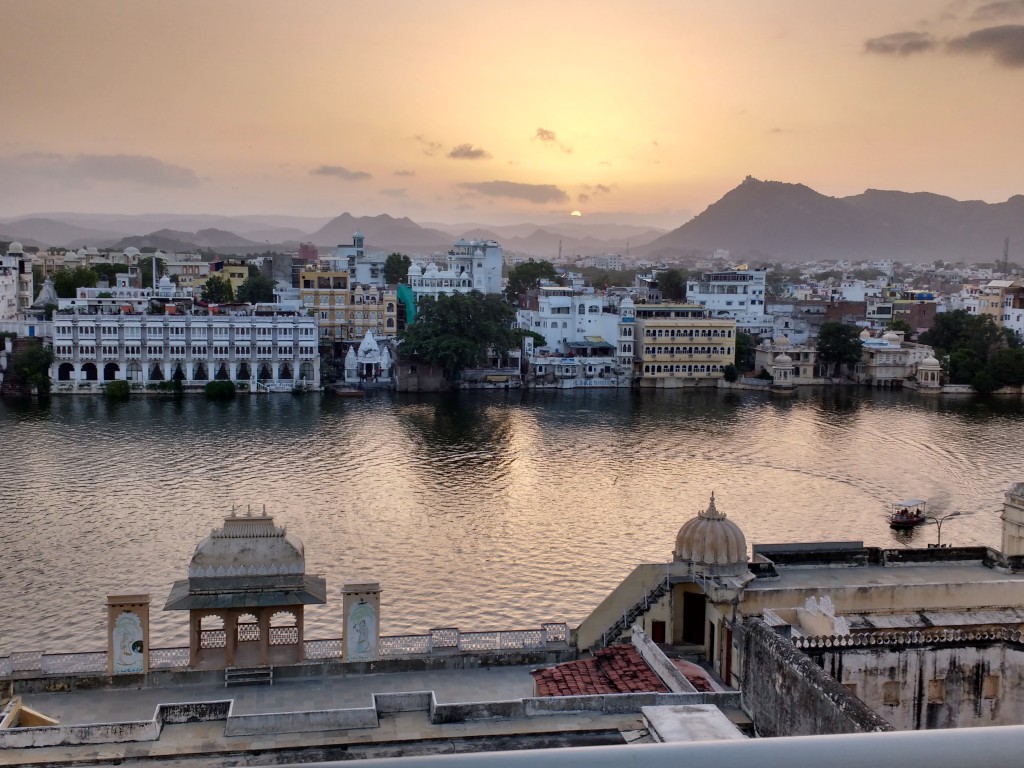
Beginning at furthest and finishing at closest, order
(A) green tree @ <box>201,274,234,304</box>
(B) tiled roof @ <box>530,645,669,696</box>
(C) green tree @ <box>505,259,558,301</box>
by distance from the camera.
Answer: (C) green tree @ <box>505,259,558,301</box> → (A) green tree @ <box>201,274,234,304</box> → (B) tiled roof @ <box>530,645,669,696</box>

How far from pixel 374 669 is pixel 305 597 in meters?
1.06

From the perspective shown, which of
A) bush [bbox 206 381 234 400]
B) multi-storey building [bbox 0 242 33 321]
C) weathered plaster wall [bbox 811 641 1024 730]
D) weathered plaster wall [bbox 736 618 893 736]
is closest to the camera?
weathered plaster wall [bbox 736 618 893 736]

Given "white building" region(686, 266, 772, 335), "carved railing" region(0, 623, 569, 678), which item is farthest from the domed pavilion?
"white building" region(686, 266, 772, 335)

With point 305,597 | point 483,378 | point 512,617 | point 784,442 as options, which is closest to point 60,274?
point 483,378

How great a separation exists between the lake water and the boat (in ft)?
0.99

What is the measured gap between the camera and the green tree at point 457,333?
143 feet

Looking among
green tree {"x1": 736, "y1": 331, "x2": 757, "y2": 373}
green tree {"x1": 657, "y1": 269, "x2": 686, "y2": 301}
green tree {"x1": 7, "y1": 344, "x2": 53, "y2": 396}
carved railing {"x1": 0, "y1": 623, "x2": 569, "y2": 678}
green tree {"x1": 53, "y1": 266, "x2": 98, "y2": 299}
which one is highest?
green tree {"x1": 657, "y1": 269, "x2": 686, "y2": 301}

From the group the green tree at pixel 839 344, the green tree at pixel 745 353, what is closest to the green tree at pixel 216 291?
the green tree at pixel 745 353

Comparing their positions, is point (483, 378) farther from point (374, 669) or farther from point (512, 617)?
point (374, 669)

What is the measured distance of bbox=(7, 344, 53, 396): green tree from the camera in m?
40.4

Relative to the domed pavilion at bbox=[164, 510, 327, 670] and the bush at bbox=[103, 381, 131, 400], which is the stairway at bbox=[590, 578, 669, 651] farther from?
the bush at bbox=[103, 381, 131, 400]

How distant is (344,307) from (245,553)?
3873 cm

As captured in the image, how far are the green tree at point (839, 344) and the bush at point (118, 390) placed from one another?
1222 inches

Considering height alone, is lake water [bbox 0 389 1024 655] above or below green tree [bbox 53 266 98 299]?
below
